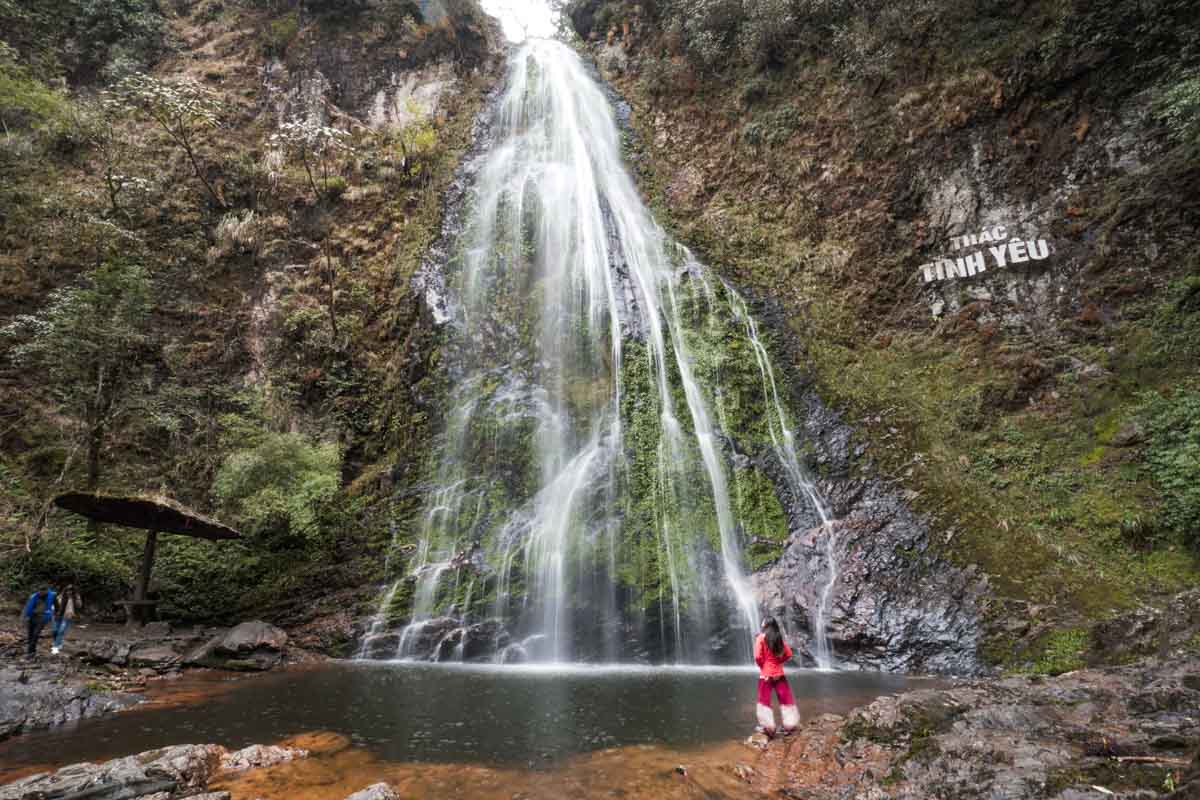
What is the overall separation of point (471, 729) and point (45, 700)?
435 cm

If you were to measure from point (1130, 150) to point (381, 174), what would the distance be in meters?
18.5

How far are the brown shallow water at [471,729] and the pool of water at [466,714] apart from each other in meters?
0.02

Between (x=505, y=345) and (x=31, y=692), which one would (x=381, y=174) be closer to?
(x=505, y=345)

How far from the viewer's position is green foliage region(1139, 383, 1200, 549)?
7996mm

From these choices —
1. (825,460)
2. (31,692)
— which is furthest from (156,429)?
(825,460)

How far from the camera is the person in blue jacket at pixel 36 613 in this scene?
8.20 m

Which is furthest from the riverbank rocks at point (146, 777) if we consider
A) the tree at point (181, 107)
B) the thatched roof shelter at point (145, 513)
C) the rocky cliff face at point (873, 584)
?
the tree at point (181, 107)

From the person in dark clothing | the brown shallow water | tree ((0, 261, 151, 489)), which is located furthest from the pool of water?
tree ((0, 261, 151, 489))

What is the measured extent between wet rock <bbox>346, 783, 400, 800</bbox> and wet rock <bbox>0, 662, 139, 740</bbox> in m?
4.18

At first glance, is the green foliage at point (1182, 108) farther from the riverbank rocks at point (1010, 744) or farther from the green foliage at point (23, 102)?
the green foliage at point (23, 102)

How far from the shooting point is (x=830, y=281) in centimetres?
1412

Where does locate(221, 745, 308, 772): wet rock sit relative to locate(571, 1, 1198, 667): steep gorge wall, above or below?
below

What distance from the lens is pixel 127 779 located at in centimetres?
404

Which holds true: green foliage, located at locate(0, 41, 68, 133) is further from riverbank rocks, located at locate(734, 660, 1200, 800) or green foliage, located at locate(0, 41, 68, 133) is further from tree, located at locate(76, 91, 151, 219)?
riverbank rocks, located at locate(734, 660, 1200, 800)
